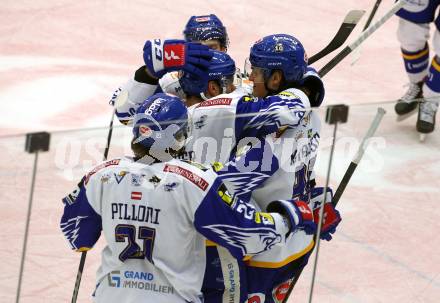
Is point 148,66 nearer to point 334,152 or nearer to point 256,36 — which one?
point 334,152

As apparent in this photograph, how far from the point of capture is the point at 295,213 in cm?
268

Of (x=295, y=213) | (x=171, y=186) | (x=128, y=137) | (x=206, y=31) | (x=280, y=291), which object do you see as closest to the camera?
(x=171, y=186)

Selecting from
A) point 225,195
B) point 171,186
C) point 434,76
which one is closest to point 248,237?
point 225,195

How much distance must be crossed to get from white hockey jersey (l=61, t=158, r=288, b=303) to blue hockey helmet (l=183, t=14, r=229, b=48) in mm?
1180

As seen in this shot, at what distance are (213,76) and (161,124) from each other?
23.6 inches

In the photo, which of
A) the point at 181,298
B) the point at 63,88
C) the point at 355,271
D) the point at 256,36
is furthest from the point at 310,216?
the point at 256,36

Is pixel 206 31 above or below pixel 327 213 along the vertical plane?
above

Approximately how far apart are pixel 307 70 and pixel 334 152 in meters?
0.39

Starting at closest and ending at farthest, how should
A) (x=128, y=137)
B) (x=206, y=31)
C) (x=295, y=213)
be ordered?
(x=128, y=137) < (x=295, y=213) < (x=206, y=31)

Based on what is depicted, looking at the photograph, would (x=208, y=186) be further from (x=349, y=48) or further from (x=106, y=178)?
(x=349, y=48)

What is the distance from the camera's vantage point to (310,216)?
273 cm

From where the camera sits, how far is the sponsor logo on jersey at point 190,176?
2.47m

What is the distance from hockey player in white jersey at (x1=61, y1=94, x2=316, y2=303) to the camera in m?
2.48

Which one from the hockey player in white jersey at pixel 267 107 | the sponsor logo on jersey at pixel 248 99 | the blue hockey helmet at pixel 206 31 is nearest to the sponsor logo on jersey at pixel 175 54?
the hockey player in white jersey at pixel 267 107
